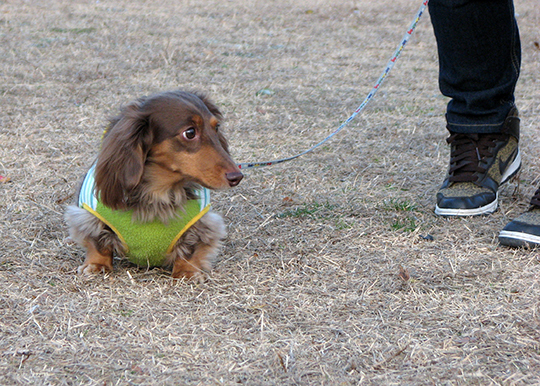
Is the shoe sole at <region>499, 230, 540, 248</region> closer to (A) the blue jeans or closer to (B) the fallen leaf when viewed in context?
(B) the fallen leaf

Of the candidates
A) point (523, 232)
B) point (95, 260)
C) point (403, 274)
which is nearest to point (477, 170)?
point (523, 232)

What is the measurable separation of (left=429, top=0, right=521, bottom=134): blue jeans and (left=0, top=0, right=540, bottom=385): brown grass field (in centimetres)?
46

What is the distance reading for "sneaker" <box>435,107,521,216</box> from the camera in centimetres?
281

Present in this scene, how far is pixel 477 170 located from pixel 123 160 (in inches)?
64.6

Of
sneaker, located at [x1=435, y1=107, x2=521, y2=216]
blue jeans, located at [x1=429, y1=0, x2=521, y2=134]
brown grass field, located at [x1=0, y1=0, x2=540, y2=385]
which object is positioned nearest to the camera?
brown grass field, located at [x1=0, y1=0, x2=540, y2=385]

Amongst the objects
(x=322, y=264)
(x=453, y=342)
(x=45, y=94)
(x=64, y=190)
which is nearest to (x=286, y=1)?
(x=45, y=94)

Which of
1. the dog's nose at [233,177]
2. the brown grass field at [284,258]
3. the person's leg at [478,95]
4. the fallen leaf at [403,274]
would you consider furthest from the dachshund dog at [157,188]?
the person's leg at [478,95]

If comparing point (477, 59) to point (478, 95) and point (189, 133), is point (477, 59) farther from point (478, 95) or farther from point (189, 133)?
point (189, 133)

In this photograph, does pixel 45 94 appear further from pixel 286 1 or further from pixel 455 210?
pixel 286 1

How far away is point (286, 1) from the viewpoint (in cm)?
966

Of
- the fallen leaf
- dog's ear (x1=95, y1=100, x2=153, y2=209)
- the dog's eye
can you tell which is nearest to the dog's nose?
the dog's eye

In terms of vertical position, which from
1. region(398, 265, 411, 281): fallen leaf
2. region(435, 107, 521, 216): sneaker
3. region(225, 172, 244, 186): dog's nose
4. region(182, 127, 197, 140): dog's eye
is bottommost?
region(398, 265, 411, 281): fallen leaf

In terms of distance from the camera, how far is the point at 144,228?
7.40 ft

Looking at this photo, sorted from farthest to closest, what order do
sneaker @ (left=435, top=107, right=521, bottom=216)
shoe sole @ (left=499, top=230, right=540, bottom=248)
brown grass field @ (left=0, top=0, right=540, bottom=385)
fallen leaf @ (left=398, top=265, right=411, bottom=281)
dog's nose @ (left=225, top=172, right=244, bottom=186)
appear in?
sneaker @ (left=435, top=107, right=521, bottom=216)
shoe sole @ (left=499, top=230, right=540, bottom=248)
fallen leaf @ (left=398, top=265, right=411, bottom=281)
dog's nose @ (left=225, top=172, right=244, bottom=186)
brown grass field @ (left=0, top=0, right=540, bottom=385)
